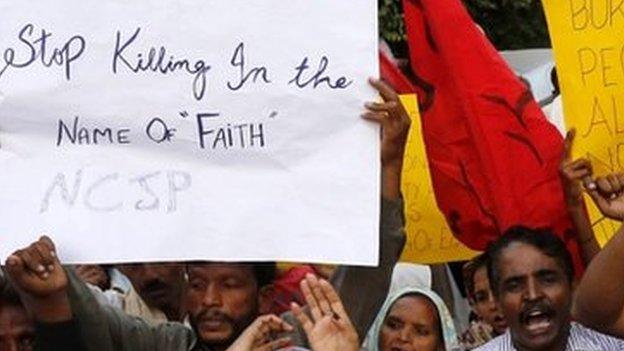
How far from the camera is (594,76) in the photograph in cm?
473

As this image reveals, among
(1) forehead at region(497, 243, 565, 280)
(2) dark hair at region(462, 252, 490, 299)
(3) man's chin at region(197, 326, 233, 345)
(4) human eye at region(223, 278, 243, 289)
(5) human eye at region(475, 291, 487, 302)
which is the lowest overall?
(3) man's chin at region(197, 326, 233, 345)

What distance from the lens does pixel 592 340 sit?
Result: 4.56 meters

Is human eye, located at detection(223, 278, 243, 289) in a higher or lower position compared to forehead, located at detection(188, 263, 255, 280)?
lower

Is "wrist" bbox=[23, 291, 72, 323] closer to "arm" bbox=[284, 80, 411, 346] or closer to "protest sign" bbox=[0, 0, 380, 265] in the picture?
"protest sign" bbox=[0, 0, 380, 265]

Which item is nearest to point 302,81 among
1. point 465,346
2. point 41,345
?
point 41,345

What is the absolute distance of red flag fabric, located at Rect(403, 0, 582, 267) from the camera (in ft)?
15.7

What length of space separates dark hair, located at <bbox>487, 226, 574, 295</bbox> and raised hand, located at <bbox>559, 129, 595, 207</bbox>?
0.11 m

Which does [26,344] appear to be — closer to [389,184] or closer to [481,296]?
[389,184]

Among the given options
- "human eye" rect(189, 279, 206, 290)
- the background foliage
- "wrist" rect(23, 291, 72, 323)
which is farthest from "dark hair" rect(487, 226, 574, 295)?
the background foliage

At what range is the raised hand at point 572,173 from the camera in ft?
15.2

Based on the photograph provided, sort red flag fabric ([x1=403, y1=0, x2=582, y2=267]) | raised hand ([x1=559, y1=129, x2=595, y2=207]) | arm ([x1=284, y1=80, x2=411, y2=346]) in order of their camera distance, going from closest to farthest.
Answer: arm ([x1=284, y1=80, x2=411, y2=346])
raised hand ([x1=559, y1=129, x2=595, y2=207])
red flag fabric ([x1=403, y1=0, x2=582, y2=267])

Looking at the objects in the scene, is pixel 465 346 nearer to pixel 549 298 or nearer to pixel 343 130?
pixel 549 298

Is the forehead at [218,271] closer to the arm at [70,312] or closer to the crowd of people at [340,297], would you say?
the crowd of people at [340,297]

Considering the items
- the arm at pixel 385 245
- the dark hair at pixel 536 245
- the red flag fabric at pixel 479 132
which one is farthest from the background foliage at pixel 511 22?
the arm at pixel 385 245
